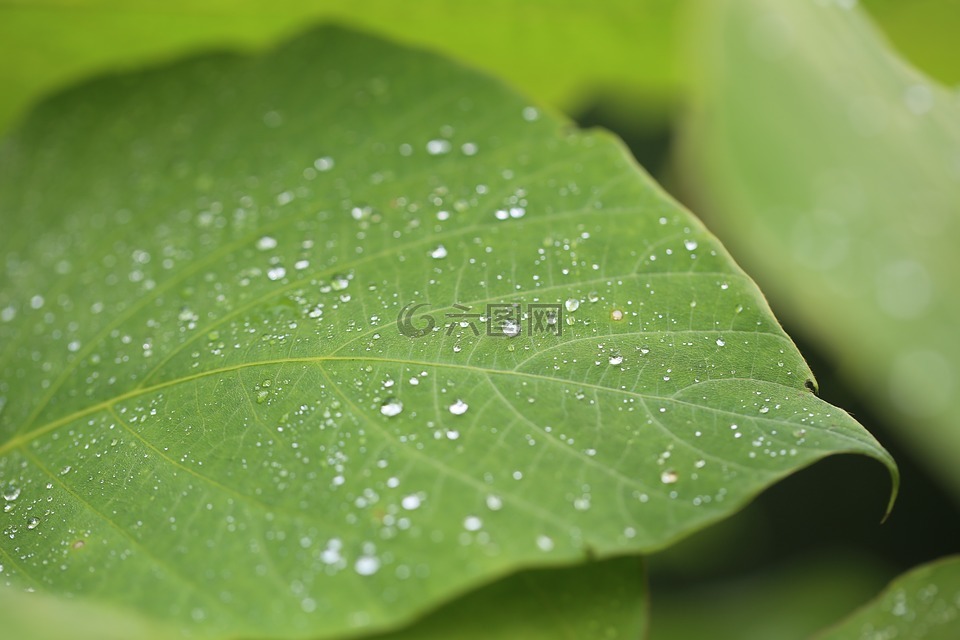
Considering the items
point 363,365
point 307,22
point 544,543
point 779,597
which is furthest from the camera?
point 779,597

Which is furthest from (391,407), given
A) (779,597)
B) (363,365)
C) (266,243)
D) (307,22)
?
(779,597)

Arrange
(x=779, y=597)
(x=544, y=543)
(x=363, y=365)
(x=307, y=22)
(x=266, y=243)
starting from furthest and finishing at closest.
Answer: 1. (x=779, y=597)
2. (x=307, y=22)
3. (x=266, y=243)
4. (x=363, y=365)
5. (x=544, y=543)

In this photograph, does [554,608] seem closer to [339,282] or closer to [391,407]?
[391,407]

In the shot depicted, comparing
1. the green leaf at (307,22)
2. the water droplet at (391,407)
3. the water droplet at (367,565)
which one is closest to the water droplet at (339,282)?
the water droplet at (391,407)

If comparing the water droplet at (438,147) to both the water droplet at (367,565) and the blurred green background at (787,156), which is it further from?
the water droplet at (367,565)

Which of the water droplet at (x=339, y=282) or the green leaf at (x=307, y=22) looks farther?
the green leaf at (x=307, y=22)

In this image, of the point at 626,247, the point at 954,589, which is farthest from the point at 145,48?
the point at 954,589

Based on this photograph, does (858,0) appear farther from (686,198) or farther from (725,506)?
(725,506)

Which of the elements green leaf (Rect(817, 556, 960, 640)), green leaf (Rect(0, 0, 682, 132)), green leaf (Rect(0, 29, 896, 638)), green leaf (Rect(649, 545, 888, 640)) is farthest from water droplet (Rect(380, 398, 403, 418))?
green leaf (Rect(649, 545, 888, 640))
